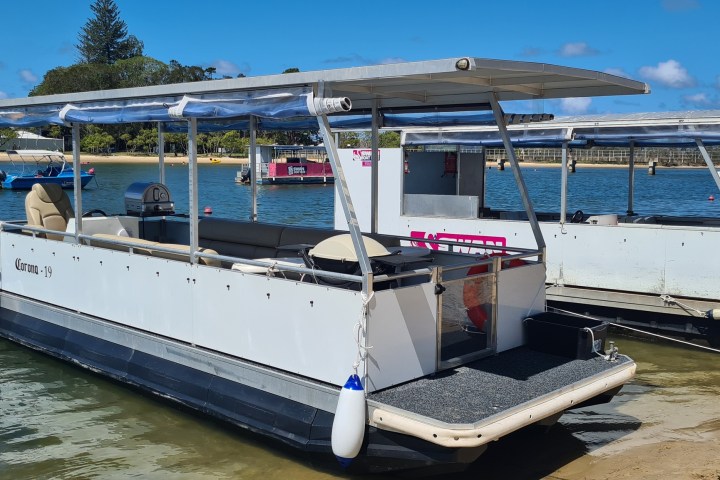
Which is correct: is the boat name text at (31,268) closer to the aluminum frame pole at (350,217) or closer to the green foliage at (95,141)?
the aluminum frame pole at (350,217)

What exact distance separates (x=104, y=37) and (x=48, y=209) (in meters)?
126

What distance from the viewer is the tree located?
407ft

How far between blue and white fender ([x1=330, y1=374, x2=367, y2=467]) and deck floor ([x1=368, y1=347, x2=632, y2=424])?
221 mm

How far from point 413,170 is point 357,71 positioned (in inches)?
291

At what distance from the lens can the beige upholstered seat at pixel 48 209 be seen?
909cm

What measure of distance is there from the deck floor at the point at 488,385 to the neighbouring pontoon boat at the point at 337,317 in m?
0.02

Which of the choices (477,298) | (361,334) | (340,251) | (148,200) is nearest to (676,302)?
(477,298)

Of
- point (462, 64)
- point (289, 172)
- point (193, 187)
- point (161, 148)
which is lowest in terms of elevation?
point (193, 187)

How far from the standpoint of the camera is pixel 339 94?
6.93 metres

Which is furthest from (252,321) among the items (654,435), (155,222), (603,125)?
(603,125)

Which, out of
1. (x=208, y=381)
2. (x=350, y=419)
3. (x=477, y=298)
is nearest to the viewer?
(x=350, y=419)

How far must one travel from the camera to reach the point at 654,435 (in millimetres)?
6797

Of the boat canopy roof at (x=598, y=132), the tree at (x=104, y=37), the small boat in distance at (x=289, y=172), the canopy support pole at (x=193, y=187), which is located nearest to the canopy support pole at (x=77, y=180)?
the canopy support pole at (x=193, y=187)

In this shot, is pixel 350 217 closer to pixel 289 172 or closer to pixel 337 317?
pixel 337 317
